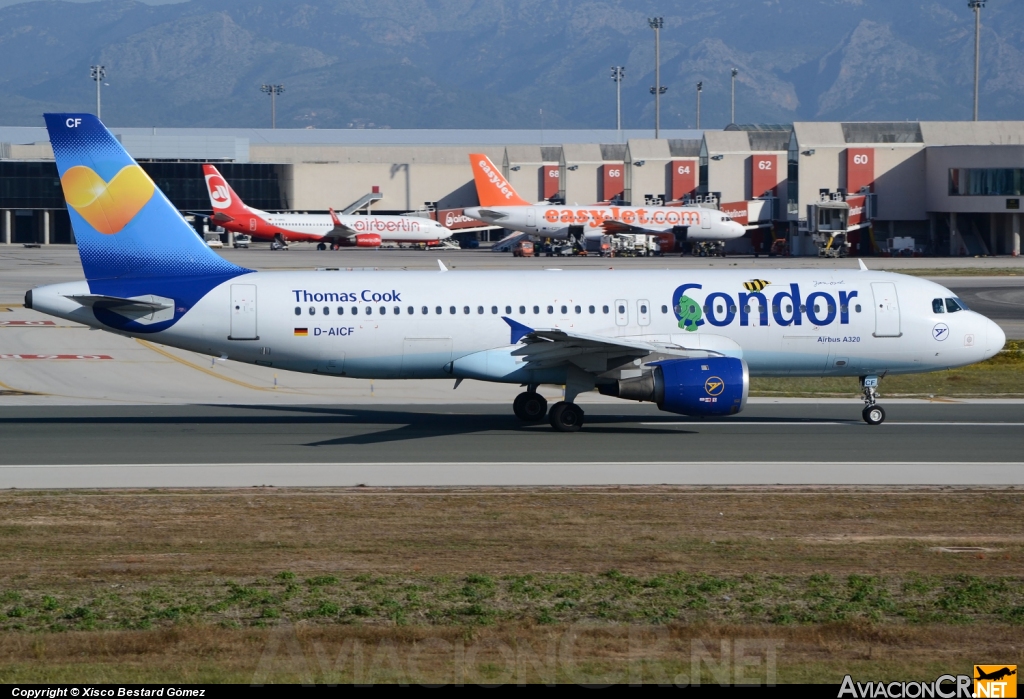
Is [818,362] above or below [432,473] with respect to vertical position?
above

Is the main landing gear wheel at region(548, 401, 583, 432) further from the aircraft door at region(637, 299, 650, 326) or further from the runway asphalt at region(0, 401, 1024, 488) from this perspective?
the aircraft door at region(637, 299, 650, 326)

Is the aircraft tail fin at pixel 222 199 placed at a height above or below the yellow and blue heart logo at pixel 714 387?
above

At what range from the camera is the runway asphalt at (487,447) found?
23031 mm

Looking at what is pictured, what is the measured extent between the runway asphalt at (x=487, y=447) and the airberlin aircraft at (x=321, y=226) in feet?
303

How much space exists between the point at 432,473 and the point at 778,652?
12.2 m

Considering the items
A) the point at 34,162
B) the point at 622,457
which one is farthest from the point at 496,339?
the point at 34,162

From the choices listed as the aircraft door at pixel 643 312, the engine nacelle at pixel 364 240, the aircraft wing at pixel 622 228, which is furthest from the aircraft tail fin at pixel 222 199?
the aircraft door at pixel 643 312

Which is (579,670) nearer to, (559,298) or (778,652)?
(778,652)

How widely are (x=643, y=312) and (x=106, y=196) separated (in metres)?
12.7

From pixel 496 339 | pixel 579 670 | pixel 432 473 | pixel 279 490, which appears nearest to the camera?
pixel 579 670

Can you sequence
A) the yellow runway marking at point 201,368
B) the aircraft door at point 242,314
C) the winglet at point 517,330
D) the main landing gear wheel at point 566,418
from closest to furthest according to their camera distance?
the winglet at point 517,330 < the aircraft door at point 242,314 < the main landing gear wheel at point 566,418 < the yellow runway marking at point 201,368

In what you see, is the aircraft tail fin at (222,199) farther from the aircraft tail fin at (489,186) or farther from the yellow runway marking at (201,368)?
the yellow runway marking at (201,368)

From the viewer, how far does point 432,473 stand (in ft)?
76.9

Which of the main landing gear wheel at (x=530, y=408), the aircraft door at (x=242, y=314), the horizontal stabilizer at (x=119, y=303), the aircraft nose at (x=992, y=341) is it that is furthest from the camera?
the main landing gear wheel at (x=530, y=408)
